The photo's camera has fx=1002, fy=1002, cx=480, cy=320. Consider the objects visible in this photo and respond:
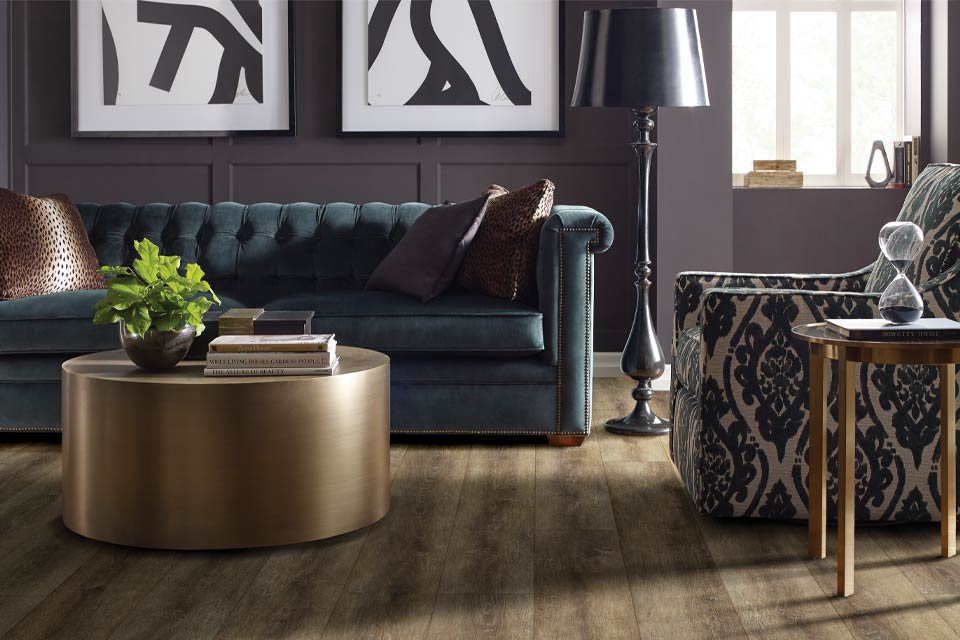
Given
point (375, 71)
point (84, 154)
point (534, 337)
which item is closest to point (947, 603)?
point (534, 337)

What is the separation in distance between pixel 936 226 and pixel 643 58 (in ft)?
4.27

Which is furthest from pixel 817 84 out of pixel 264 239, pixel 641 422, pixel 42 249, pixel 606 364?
pixel 42 249

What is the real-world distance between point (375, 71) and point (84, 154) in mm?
1488

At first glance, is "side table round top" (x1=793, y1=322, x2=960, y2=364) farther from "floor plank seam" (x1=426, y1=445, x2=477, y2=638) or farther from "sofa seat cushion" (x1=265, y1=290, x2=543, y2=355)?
"sofa seat cushion" (x1=265, y1=290, x2=543, y2=355)

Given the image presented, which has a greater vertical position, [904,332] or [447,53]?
[447,53]

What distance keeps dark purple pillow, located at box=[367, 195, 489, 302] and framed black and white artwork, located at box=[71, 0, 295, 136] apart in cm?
153

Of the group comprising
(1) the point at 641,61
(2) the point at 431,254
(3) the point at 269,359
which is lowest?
(3) the point at 269,359

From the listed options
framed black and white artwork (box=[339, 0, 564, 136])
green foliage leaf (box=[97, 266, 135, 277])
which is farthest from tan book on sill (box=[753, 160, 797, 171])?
green foliage leaf (box=[97, 266, 135, 277])

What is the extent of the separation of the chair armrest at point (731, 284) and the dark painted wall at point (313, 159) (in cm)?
190

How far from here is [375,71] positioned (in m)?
4.75

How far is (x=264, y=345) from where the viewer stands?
224 cm

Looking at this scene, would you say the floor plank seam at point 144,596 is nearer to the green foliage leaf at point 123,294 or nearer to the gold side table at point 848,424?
the green foliage leaf at point 123,294

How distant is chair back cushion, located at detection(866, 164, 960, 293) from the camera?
7.45ft

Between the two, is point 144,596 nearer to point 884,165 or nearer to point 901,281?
point 901,281
